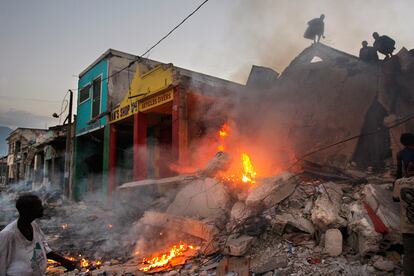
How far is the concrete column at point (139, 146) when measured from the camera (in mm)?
12445

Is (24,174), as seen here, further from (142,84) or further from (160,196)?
(160,196)

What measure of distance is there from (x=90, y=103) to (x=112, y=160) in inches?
180

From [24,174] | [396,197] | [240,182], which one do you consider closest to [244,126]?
[240,182]

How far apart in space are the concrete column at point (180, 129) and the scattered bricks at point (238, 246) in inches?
200

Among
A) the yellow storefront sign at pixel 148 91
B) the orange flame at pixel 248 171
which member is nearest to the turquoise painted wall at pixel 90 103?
the yellow storefront sign at pixel 148 91

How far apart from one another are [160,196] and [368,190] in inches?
229

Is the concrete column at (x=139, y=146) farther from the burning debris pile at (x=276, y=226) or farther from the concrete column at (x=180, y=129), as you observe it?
the burning debris pile at (x=276, y=226)

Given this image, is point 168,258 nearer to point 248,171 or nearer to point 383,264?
point 248,171

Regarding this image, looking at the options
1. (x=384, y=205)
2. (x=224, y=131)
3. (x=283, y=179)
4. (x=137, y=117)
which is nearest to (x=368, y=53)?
(x=283, y=179)

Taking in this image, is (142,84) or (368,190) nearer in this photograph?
(368,190)

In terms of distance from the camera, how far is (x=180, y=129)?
10328 millimetres

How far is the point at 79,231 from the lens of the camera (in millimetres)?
10844

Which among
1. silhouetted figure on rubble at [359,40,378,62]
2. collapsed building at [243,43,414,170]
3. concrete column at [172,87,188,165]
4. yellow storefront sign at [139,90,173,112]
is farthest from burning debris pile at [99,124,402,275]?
yellow storefront sign at [139,90,173,112]

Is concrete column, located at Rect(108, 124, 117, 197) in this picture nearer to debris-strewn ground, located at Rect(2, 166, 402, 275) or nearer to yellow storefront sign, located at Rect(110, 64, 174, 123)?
yellow storefront sign, located at Rect(110, 64, 174, 123)
